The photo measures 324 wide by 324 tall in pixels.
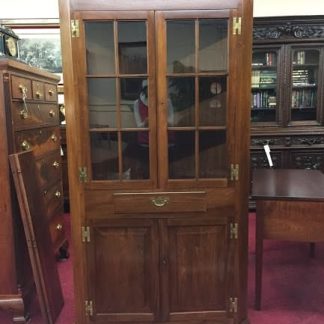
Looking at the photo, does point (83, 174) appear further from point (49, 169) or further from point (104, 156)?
point (49, 169)

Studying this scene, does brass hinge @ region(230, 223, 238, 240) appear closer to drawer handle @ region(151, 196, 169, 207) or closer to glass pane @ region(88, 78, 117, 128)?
drawer handle @ region(151, 196, 169, 207)

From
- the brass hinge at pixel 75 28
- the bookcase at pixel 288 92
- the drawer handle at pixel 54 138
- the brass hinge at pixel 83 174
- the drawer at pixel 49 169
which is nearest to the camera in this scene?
the brass hinge at pixel 75 28

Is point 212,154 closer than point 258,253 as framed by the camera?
Yes

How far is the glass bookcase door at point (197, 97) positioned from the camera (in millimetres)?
1849

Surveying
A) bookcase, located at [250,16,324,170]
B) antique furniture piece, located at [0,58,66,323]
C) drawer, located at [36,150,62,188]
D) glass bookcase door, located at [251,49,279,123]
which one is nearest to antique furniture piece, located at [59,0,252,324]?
antique furniture piece, located at [0,58,66,323]

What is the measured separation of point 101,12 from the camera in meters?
1.80

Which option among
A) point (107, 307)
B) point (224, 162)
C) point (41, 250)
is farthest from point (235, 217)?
point (41, 250)

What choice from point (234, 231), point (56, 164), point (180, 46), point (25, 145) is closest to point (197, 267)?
point (234, 231)

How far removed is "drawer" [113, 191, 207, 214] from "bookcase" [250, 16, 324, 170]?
2.32 metres

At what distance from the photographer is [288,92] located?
4.11m

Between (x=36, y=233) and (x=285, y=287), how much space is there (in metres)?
1.73

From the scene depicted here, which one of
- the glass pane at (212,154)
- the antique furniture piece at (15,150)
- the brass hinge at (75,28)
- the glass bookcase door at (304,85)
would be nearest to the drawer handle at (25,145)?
the antique furniture piece at (15,150)

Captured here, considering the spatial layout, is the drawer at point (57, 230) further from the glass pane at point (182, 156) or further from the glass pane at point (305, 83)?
the glass pane at point (305, 83)

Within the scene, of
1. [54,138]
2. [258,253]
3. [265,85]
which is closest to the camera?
[258,253]
